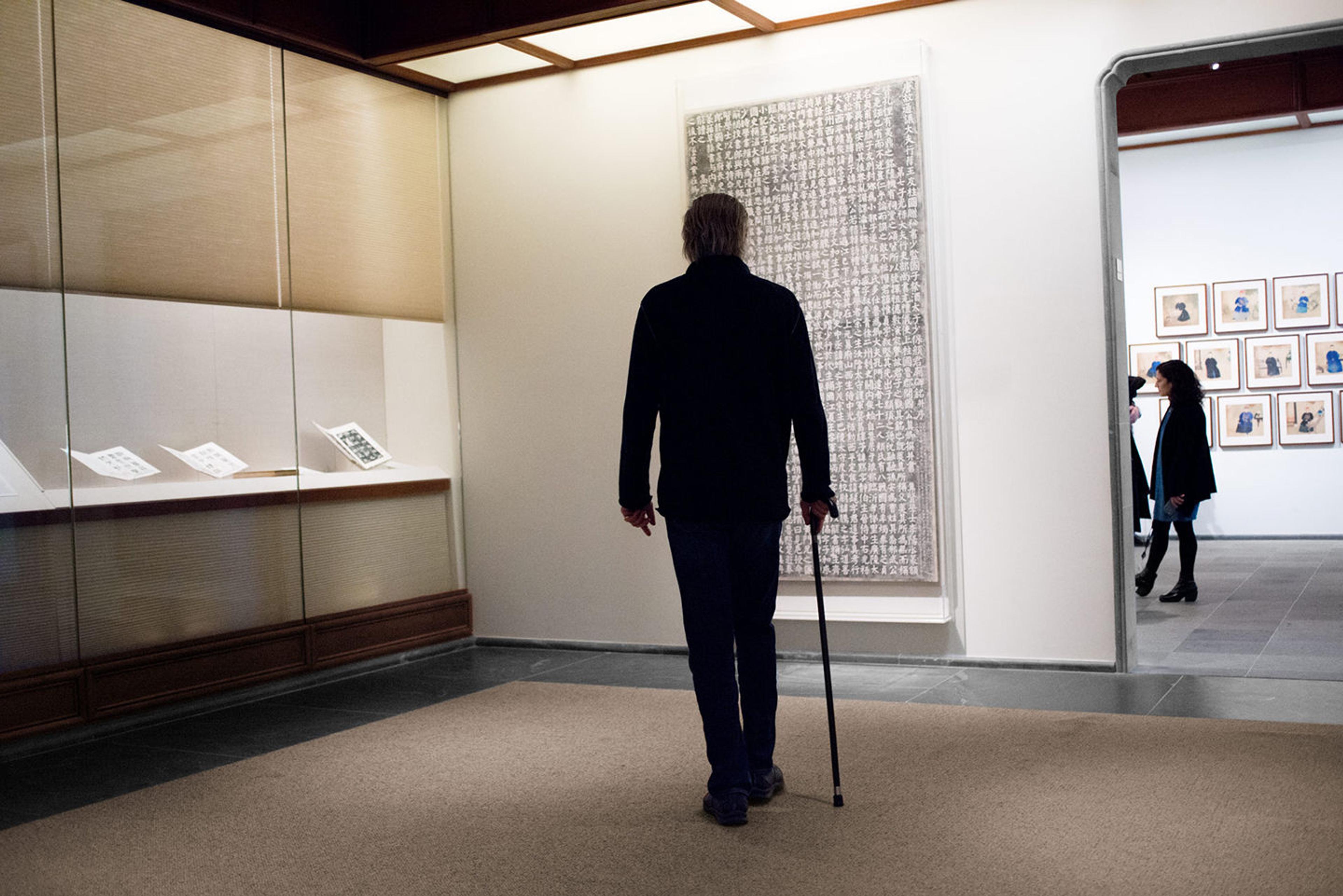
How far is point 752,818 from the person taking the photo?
10.4 ft

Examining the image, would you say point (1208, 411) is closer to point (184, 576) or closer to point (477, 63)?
point (477, 63)

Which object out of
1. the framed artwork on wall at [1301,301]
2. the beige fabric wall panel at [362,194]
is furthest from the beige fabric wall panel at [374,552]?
the framed artwork on wall at [1301,301]

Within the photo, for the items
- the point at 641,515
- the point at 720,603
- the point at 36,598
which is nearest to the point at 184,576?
the point at 36,598

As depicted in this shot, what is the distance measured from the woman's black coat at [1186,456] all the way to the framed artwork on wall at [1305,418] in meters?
3.41

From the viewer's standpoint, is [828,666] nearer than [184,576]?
Yes

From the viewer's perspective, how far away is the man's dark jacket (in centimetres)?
311

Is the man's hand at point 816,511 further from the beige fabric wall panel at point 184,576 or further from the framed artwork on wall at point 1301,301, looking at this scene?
the framed artwork on wall at point 1301,301

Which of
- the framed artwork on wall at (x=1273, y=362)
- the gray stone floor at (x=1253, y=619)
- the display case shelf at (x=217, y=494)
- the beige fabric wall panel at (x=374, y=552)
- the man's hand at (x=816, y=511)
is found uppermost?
the framed artwork on wall at (x=1273, y=362)

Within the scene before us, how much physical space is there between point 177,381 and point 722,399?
276cm

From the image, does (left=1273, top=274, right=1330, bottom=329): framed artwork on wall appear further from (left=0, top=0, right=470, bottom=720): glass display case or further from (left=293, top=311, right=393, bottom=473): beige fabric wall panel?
(left=293, top=311, right=393, bottom=473): beige fabric wall panel

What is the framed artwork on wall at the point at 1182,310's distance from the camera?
1038 centimetres

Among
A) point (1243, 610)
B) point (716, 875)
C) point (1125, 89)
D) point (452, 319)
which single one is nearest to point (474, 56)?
point (452, 319)

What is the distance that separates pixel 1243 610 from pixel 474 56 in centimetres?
491

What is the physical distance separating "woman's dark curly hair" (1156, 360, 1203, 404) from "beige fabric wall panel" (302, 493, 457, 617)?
13.9 ft
